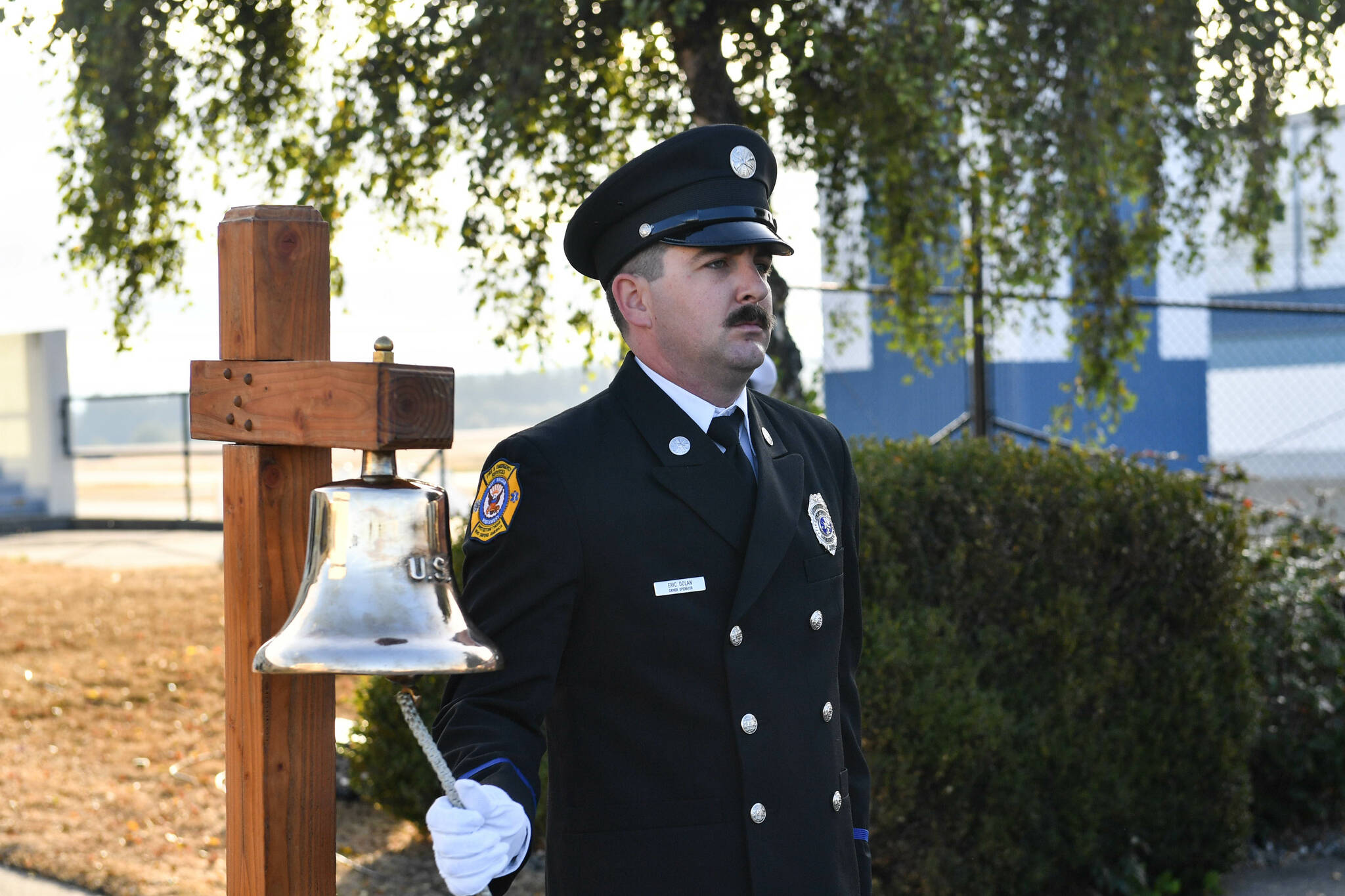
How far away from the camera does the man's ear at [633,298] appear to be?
7.01 ft

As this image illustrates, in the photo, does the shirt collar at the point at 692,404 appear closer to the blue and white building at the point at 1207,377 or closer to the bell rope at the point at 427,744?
the bell rope at the point at 427,744

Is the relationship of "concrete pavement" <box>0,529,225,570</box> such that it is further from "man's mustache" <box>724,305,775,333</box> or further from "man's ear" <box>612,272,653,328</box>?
"man's mustache" <box>724,305,775,333</box>

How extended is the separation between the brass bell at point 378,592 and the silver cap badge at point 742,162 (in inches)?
29.3

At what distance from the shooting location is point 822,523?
88.8 inches

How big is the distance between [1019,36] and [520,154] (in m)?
2.25

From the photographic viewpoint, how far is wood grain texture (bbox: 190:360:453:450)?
1670 mm

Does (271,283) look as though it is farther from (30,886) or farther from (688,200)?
(30,886)

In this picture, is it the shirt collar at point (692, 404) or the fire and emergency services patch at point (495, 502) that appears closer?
the fire and emergency services patch at point (495, 502)

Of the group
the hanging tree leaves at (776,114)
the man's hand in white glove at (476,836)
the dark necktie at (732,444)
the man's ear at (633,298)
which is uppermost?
the hanging tree leaves at (776,114)

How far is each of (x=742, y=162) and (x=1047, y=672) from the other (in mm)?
2905

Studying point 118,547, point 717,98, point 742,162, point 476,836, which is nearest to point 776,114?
point 717,98

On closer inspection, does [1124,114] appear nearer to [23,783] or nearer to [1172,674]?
[1172,674]

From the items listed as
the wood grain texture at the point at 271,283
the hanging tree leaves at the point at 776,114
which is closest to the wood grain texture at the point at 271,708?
the wood grain texture at the point at 271,283

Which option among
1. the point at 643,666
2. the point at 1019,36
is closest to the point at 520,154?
the point at 1019,36
